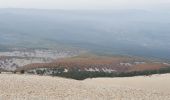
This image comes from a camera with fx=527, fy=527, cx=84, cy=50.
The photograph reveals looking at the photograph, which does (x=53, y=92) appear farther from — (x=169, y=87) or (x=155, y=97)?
(x=169, y=87)

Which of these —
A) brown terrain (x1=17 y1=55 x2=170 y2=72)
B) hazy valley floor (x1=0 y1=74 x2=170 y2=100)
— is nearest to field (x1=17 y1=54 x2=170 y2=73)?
brown terrain (x1=17 y1=55 x2=170 y2=72)

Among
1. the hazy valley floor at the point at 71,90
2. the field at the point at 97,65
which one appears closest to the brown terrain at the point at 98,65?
the field at the point at 97,65

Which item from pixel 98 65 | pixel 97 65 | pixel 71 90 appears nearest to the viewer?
pixel 71 90

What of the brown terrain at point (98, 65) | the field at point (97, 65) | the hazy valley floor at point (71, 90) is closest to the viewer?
the hazy valley floor at point (71, 90)

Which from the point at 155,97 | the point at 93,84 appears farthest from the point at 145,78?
the point at 155,97

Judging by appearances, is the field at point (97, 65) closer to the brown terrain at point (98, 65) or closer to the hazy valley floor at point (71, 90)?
the brown terrain at point (98, 65)

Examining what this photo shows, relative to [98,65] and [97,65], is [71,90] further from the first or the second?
[98,65]

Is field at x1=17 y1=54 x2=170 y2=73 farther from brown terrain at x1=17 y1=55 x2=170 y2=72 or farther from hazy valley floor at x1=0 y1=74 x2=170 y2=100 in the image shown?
hazy valley floor at x1=0 y1=74 x2=170 y2=100

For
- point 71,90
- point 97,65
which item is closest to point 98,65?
point 97,65
